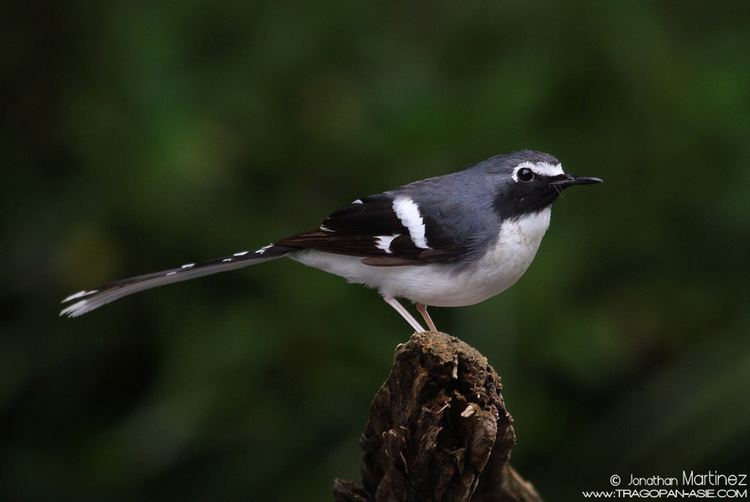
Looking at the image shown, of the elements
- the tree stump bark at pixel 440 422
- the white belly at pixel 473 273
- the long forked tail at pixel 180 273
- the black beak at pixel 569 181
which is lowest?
the tree stump bark at pixel 440 422

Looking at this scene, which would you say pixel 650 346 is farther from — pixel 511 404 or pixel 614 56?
pixel 614 56

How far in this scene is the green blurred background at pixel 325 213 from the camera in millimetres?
6148

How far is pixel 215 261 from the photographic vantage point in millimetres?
5094

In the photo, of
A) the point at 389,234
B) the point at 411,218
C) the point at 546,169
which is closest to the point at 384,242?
the point at 389,234

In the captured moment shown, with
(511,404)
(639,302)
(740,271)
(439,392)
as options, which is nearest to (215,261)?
(439,392)

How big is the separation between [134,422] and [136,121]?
185cm

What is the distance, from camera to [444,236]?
482cm

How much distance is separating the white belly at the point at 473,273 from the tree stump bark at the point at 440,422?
68 centimetres

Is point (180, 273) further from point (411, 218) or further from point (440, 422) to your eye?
point (440, 422)

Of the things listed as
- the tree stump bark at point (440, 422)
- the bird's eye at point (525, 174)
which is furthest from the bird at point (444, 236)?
the tree stump bark at point (440, 422)

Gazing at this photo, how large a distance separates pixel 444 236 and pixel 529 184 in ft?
1.61

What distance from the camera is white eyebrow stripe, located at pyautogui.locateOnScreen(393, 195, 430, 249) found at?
484cm

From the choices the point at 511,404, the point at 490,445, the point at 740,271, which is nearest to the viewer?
the point at 490,445

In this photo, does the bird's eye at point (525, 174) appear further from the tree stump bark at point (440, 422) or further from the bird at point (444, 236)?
the tree stump bark at point (440, 422)
